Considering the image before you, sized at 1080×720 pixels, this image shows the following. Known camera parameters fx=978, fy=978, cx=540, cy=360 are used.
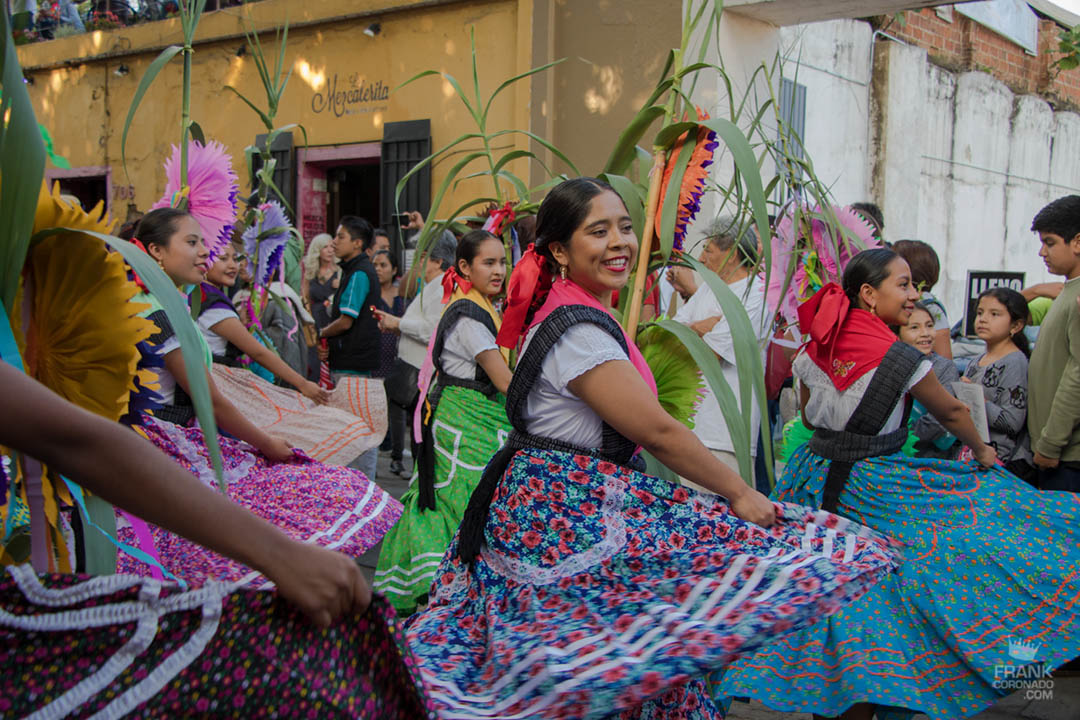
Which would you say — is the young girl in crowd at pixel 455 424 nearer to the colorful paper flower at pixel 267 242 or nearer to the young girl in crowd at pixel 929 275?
the colorful paper flower at pixel 267 242

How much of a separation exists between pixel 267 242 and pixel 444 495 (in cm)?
193

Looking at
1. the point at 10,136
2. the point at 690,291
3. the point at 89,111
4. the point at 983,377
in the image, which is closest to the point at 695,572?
the point at 10,136

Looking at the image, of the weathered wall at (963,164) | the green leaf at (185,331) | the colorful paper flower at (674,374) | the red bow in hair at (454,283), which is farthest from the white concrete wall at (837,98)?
the green leaf at (185,331)

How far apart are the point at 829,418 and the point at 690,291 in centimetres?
232

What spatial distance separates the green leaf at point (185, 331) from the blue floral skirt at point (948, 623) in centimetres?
196

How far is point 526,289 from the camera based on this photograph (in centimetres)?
255

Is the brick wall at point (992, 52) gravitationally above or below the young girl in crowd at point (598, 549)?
above

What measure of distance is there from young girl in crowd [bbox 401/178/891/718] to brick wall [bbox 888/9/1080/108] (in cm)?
860

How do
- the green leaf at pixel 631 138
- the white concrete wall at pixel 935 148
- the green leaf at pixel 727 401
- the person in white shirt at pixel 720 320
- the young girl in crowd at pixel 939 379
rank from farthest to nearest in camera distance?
the white concrete wall at pixel 935 148 < the person in white shirt at pixel 720 320 < the young girl in crowd at pixel 939 379 < the green leaf at pixel 631 138 < the green leaf at pixel 727 401

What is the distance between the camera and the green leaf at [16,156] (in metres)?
1.48

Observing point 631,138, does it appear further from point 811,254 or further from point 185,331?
point 185,331

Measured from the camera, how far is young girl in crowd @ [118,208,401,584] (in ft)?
9.51

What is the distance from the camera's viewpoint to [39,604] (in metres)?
1.26

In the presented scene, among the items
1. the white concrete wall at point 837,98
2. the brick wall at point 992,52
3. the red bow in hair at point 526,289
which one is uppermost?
the brick wall at point 992,52
